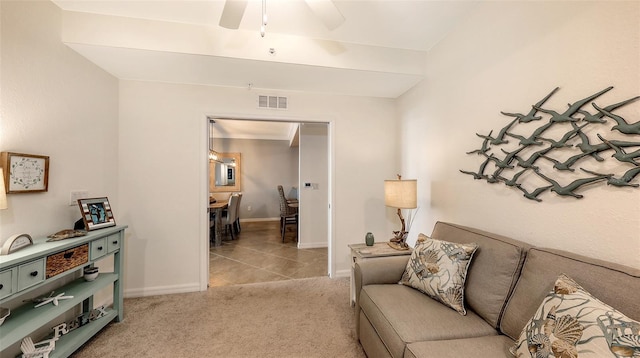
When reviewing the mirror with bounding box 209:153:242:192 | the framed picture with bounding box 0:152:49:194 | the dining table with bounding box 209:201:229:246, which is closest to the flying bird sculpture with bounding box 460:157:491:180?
the framed picture with bounding box 0:152:49:194

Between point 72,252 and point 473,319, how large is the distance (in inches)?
104

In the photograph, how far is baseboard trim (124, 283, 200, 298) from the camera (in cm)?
256

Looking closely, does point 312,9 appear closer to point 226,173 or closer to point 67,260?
point 67,260

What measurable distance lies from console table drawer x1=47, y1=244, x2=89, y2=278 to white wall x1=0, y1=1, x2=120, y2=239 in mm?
303

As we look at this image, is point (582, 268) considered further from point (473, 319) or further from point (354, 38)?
point (354, 38)

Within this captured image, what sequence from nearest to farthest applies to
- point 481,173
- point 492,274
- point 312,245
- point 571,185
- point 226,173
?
point 571,185, point 492,274, point 481,173, point 312,245, point 226,173

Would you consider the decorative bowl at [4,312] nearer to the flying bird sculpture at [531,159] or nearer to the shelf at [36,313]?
the shelf at [36,313]

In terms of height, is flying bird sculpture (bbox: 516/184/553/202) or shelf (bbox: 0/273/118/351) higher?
flying bird sculpture (bbox: 516/184/553/202)

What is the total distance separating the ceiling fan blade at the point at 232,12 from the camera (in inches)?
55.5

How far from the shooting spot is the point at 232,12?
58.8 inches

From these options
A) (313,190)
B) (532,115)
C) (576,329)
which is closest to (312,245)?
(313,190)

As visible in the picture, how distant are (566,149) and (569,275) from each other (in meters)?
0.66

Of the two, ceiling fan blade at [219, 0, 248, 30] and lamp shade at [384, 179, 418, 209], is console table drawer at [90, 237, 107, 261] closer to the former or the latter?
ceiling fan blade at [219, 0, 248, 30]

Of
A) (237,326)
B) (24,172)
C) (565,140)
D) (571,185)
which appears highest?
(565,140)
